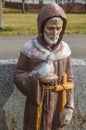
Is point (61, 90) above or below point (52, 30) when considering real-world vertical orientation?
below

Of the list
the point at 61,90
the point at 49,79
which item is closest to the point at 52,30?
the point at 49,79

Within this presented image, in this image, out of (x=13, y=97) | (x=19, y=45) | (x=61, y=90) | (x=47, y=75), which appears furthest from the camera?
(x=19, y=45)

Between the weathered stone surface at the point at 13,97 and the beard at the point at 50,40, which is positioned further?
the weathered stone surface at the point at 13,97

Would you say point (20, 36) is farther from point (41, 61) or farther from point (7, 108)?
point (41, 61)

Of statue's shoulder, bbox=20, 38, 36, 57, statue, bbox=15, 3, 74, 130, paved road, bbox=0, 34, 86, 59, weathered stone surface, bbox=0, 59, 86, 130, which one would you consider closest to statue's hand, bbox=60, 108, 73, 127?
statue, bbox=15, 3, 74, 130

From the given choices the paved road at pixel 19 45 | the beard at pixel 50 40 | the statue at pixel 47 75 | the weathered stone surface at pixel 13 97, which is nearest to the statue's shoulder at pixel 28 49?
the statue at pixel 47 75

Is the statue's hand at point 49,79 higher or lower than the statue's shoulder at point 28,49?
lower

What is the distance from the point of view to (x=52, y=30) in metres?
3.26

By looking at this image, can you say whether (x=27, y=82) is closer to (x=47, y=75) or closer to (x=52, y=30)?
(x=47, y=75)

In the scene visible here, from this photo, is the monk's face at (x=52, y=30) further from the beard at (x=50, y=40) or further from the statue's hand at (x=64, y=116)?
the statue's hand at (x=64, y=116)

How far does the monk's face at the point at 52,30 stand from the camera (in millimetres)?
3227

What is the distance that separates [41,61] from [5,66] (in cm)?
108

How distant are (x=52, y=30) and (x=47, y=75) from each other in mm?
355

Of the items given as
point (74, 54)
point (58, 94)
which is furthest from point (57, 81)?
point (74, 54)
